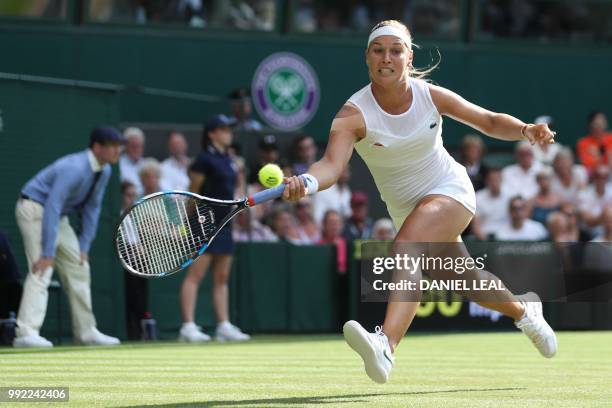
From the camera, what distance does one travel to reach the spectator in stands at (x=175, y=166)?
14.2 metres

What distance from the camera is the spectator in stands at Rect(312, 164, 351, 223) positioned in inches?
598

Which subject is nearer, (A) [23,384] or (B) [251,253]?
(A) [23,384]

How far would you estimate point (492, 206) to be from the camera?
15.1 meters

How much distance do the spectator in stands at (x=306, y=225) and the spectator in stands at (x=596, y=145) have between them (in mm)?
3817

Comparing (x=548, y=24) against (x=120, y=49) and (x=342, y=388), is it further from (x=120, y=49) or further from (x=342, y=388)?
(x=342, y=388)

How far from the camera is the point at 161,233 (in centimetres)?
725

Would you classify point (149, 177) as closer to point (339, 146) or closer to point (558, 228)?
point (558, 228)

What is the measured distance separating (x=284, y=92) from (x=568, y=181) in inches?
158

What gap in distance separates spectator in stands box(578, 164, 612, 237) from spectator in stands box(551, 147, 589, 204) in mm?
102

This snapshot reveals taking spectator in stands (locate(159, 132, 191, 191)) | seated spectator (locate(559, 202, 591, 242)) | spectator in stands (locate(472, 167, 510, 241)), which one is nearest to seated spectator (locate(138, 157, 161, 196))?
spectator in stands (locate(159, 132, 191, 191))

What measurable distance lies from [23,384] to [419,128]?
2.58 m

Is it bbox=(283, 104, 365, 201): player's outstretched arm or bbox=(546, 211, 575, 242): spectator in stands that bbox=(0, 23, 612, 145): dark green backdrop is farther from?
bbox=(283, 104, 365, 201): player's outstretched arm

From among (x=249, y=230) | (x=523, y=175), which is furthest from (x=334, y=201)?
(x=523, y=175)

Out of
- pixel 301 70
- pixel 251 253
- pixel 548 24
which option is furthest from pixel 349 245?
pixel 548 24
